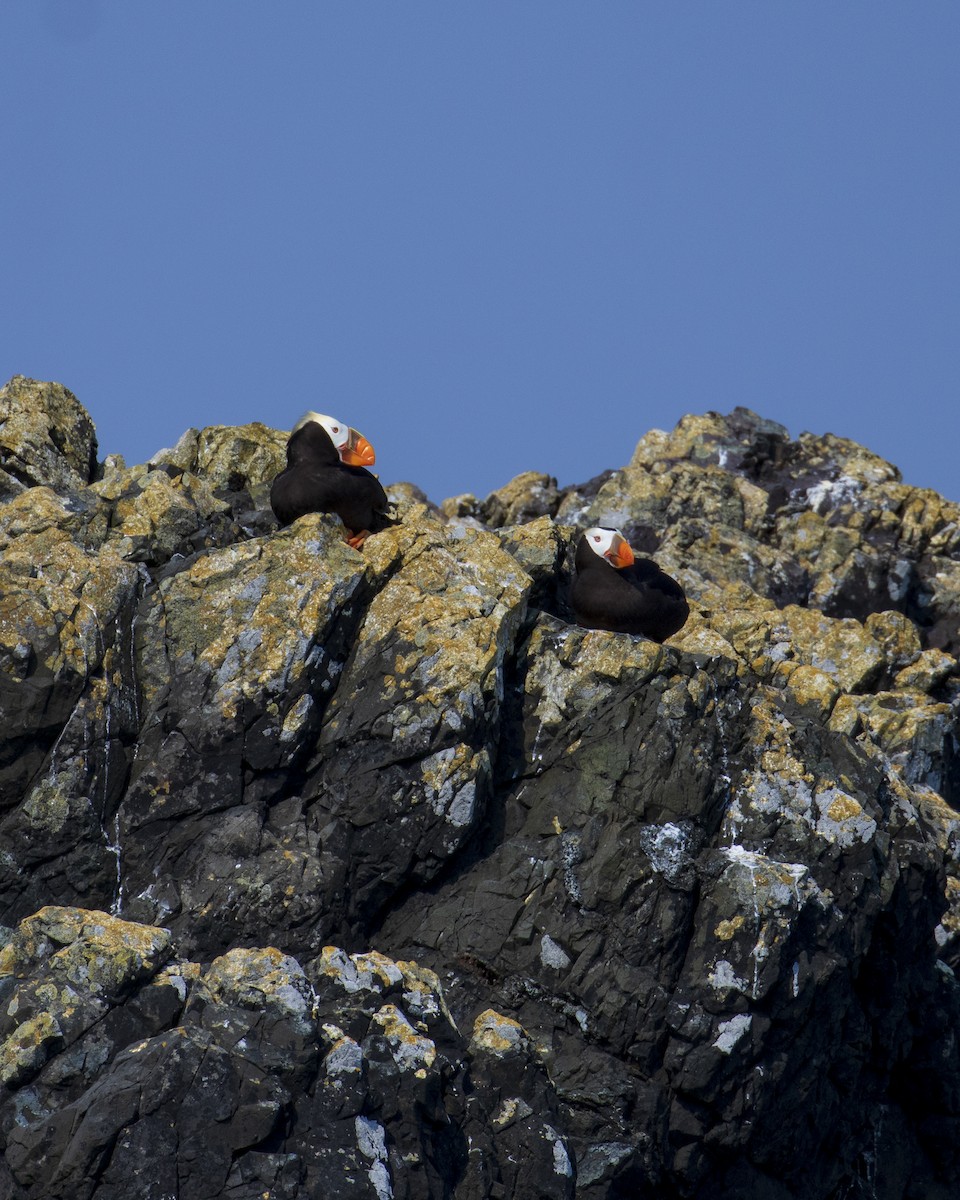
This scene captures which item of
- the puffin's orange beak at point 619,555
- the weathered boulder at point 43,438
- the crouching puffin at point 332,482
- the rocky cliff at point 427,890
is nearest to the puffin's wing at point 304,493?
the crouching puffin at point 332,482

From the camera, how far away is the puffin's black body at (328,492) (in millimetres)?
16172

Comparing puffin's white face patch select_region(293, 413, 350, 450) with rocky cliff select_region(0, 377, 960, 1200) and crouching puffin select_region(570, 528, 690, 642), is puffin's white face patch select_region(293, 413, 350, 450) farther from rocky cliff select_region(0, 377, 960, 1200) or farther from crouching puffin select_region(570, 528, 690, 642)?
crouching puffin select_region(570, 528, 690, 642)

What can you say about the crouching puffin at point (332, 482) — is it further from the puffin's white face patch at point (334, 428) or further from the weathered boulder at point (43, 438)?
the weathered boulder at point (43, 438)

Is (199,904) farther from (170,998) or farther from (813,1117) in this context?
(813,1117)

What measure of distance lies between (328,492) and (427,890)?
14.2ft

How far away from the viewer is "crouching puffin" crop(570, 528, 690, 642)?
16.3 m

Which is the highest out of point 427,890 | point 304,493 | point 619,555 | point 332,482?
point 619,555

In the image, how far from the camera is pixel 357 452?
1714 centimetres

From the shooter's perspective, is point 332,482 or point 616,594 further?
point 616,594

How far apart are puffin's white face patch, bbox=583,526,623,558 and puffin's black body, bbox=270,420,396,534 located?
6.99 feet

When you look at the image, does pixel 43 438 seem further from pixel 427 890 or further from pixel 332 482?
pixel 427 890

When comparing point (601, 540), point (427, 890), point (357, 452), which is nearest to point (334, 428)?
point (357, 452)

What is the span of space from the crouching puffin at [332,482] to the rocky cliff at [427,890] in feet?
1.70

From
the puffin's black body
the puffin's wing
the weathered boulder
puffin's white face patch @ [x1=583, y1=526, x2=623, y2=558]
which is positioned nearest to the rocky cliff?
the puffin's black body
